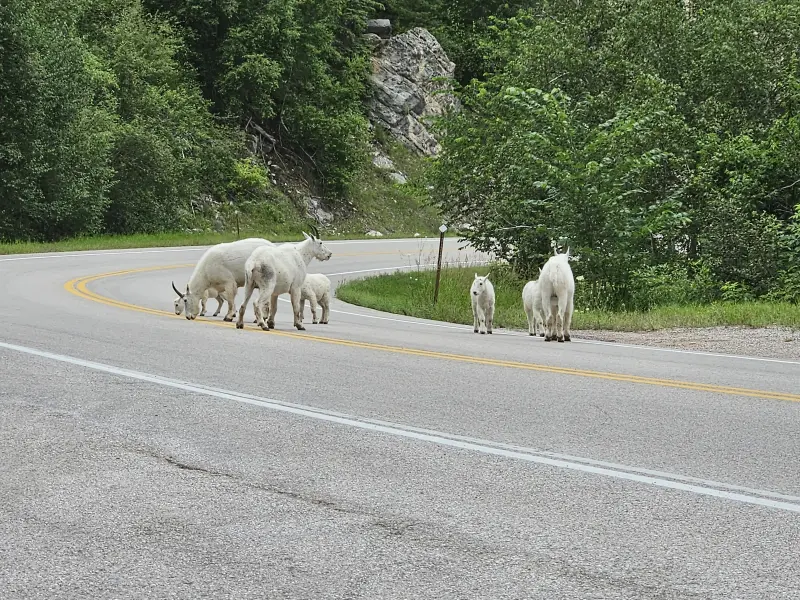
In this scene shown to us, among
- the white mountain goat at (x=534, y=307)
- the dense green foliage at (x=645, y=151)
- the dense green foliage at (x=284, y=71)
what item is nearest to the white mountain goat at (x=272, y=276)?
the white mountain goat at (x=534, y=307)

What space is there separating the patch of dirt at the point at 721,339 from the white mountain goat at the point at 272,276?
13.2 feet

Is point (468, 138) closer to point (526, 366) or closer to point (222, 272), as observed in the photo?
point (222, 272)

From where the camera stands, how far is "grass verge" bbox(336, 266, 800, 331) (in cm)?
1706

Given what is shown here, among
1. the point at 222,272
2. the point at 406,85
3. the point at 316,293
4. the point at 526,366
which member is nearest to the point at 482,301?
the point at 316,293

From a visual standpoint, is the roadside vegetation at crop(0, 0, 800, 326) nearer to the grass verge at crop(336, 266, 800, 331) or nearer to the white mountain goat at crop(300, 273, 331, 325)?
the grass verge at crop(336, 266, 800, 331)

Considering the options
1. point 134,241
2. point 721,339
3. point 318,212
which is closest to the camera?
point 721,339

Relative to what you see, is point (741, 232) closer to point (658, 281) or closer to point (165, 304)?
point (658, 281)

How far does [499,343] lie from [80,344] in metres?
5.07

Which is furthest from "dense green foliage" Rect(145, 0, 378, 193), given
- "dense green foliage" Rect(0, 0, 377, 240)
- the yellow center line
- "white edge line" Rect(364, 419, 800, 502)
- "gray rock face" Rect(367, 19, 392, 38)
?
"white edge line" Rect(364, 419, 800, 502)

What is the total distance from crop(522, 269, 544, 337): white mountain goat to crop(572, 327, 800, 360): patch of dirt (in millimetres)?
543

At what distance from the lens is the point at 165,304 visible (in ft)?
64.0

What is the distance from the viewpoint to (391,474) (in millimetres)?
6160

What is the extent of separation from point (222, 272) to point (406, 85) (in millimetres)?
45442

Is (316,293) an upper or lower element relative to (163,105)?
lower
